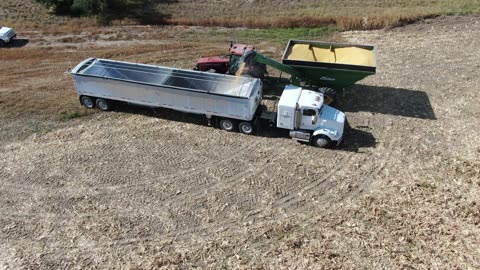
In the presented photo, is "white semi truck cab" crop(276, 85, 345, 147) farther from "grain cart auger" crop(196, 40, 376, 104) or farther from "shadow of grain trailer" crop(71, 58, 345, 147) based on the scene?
"grain cart auger" crop(196, 40, 376, 104)

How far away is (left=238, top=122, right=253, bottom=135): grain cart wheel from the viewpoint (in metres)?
17.2

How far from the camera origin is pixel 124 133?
17.8m

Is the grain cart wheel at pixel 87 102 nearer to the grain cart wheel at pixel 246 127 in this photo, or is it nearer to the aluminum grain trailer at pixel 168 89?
the aluminum grain trailer at pixel 168 89

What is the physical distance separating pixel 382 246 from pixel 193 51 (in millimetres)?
17039

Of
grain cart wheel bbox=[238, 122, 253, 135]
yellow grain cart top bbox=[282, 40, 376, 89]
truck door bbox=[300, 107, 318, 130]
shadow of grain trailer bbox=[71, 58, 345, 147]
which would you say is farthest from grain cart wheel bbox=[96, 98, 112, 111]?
truck door bbox=[300, 107, 318, 130]

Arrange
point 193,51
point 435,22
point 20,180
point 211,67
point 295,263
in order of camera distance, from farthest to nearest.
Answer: point 435,22, point 193,51, point 211,67, point 20,180, point 295,263

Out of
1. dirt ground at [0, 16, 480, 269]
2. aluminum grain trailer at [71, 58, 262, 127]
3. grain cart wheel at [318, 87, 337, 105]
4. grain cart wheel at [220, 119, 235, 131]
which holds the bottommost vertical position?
dirt ground at [0, 16, 480, 269]

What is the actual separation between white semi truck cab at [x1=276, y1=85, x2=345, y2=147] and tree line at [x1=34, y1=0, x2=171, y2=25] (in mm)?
18744

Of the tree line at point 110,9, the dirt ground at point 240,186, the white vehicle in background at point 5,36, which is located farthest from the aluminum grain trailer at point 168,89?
the tree line at point 110,9

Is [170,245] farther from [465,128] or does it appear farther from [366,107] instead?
[465,128]

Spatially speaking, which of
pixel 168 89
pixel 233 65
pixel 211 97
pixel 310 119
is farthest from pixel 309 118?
pixel 168 89

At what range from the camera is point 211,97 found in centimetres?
1680

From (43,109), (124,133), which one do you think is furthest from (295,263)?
(43,109)

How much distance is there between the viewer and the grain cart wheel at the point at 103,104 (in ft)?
62.7
